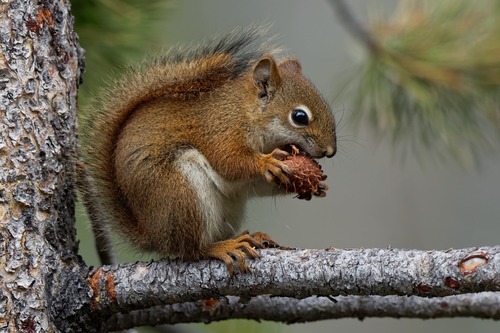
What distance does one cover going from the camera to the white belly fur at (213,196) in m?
1.73

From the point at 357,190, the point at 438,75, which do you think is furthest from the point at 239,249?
the point at 357,190

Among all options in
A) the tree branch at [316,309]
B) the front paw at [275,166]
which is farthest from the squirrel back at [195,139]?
the tree branch at [316,309]

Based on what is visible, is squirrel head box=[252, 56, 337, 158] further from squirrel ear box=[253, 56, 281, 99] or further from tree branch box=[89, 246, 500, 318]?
tree branch box=[89, 246, 500, 318]

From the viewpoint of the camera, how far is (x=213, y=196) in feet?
5.89

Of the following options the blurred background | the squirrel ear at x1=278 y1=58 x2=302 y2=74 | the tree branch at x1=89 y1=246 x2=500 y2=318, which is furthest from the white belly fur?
the blurred background

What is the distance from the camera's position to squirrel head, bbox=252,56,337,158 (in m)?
1.94

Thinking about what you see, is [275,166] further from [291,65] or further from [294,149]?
[291,65]

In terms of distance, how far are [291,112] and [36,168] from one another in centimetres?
71

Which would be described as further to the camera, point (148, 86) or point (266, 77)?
point (266, 77)

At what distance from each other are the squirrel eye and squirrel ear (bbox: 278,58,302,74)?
20 centimetres

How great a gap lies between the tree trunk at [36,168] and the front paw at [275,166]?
43cm

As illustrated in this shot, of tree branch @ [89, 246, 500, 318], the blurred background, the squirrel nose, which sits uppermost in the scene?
the blurred background

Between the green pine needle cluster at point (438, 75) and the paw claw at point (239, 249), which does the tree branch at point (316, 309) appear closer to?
the paw claw at point (239, 249)

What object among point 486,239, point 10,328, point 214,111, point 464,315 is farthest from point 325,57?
point 10,328
